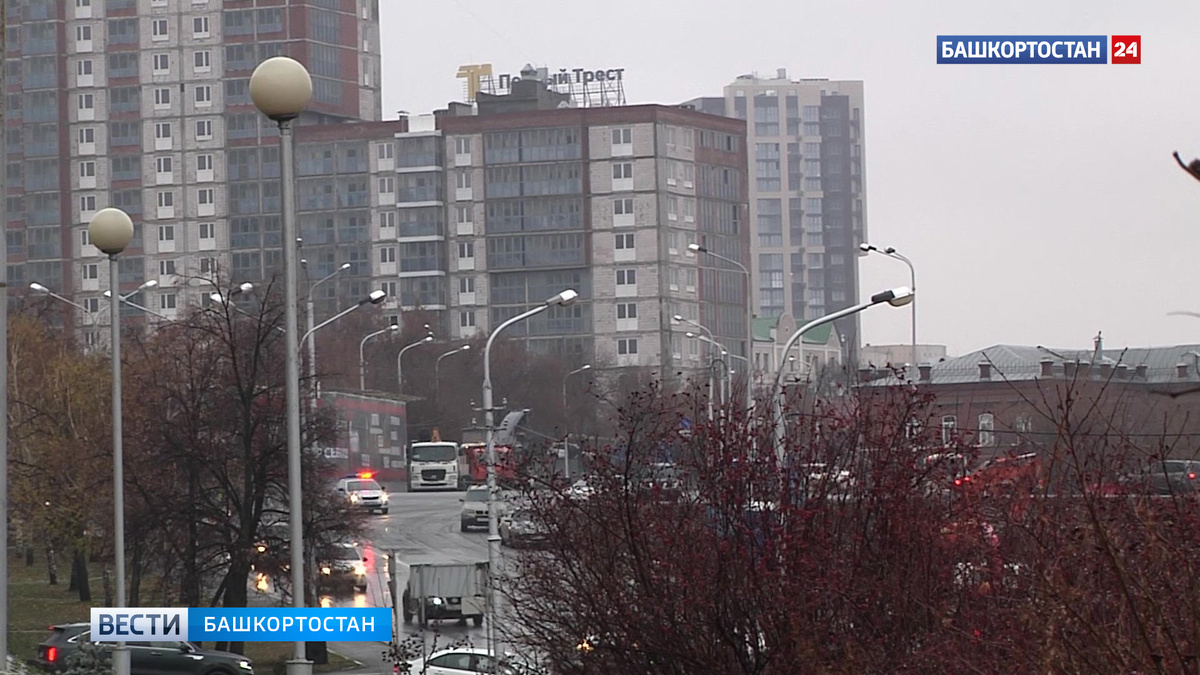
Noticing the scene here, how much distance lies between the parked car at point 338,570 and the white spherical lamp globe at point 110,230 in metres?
19.0

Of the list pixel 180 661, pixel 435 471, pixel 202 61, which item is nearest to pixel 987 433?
pixel 180 661

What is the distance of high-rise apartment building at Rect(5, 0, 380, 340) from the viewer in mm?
128000

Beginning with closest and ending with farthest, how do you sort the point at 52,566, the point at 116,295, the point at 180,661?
the point at 116,295
the point at 180,661
the point at 52,566

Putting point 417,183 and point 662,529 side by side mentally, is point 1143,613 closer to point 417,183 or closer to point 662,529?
point 662,529

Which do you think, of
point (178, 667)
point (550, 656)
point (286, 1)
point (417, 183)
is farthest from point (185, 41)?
point (550, 656)

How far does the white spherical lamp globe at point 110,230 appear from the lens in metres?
15.9

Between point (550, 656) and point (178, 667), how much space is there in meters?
15.1

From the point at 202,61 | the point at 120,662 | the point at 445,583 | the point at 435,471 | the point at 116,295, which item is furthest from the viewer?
the point at 202,61

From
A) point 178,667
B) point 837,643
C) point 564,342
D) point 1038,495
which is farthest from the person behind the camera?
point 564,342

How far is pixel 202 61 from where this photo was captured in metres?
128

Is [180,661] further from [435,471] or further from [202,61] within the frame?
[202,61]

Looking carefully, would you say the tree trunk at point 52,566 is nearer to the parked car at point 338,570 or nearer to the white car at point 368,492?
the parked car at point 338,570

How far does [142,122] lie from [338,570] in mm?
99171

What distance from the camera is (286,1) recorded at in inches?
5022
